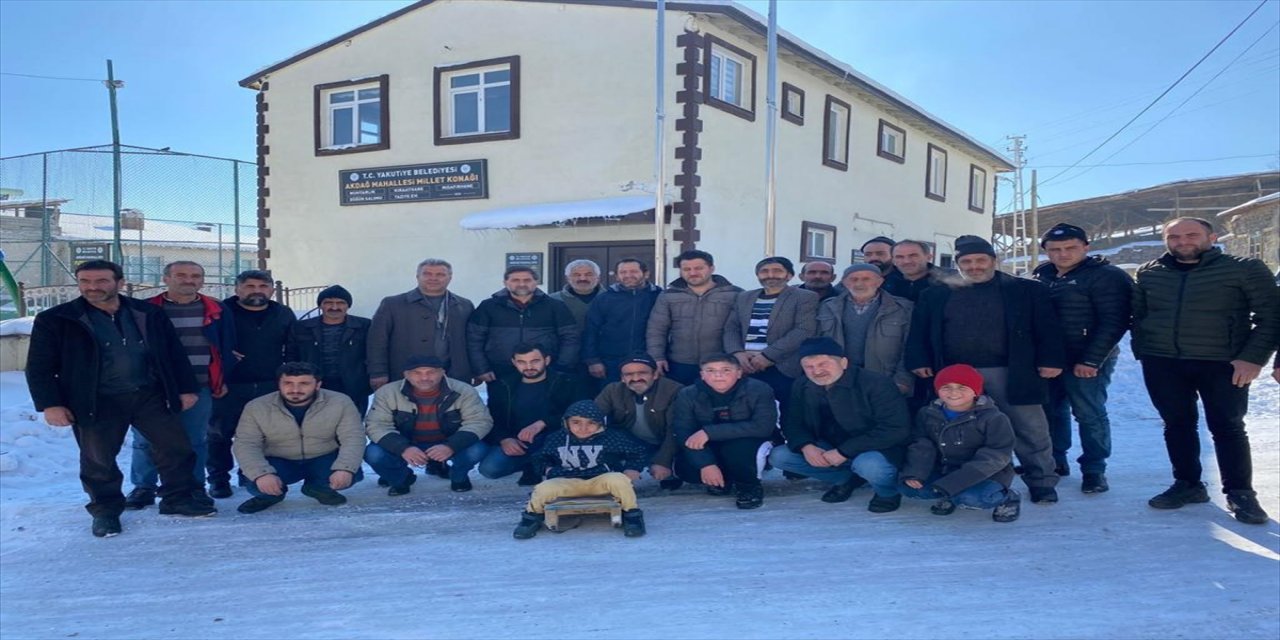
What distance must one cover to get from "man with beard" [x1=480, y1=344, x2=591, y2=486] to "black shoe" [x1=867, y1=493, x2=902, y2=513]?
2180 mm

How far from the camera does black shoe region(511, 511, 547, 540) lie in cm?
468

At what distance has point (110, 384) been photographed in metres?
4.95

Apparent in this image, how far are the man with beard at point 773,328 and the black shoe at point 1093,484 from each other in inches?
75.6

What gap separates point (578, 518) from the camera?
4.94 metres

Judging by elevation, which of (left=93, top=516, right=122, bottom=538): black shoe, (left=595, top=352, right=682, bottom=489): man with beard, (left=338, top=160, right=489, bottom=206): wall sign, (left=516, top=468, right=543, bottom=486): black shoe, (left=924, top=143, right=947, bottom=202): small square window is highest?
(left=924, top=143, right=947, bottom=202): small square window

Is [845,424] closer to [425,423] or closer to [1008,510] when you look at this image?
[1008,510]

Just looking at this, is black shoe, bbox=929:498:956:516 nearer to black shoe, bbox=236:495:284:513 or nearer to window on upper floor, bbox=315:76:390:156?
black shoe, bbox=236:495:284:513

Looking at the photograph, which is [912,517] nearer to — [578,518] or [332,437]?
[578,518]

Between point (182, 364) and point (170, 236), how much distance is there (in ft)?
51.7

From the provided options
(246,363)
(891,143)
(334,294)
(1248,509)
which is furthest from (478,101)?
(1248,509)

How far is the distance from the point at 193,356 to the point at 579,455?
268 centimetres

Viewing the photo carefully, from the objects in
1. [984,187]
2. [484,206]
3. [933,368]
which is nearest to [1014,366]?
[933,368]

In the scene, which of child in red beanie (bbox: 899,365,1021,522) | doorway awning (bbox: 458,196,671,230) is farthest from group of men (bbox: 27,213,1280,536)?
doorway awning (bbox: 458,196,671,230)

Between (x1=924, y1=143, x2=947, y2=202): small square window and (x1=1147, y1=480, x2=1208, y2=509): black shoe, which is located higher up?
(x1=924, y1=143, x2=947, y2=202): small square window
